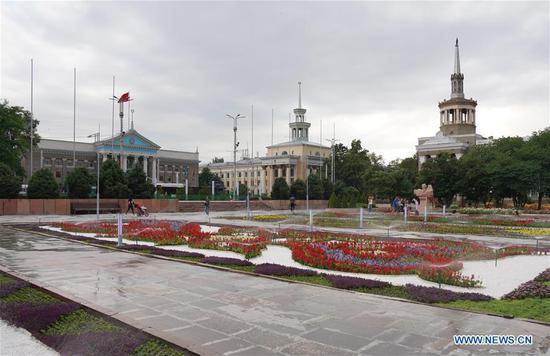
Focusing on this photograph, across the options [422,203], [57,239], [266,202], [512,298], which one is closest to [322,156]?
[266,202]

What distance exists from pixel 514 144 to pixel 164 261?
6440 centimetres

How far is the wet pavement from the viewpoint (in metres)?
5.94

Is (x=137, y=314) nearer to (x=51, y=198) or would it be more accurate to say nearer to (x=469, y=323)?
(x=469, y=323)

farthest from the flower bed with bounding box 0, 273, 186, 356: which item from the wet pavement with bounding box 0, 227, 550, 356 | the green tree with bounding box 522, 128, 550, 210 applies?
the green tree with bounding box 522, 128, 550, 210

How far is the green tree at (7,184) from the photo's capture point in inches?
1484

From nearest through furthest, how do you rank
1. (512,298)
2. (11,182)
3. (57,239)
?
1. (512,298)
2. (57,239)
3. (11,182)

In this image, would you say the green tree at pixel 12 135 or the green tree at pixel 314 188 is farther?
the green tree at pixel 314 188

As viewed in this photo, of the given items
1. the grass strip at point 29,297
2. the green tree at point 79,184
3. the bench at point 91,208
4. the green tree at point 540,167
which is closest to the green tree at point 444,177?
the green tree at point 540,167

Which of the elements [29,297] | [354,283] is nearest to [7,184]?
[29,297]

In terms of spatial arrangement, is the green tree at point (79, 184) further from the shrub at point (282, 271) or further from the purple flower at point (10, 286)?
the shrub at point (282, 271)

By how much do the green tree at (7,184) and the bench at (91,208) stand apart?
465cm

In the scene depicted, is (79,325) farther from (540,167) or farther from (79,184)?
(540,167)

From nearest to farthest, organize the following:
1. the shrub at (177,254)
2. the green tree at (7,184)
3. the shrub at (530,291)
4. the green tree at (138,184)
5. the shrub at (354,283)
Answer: the shrub at (530,291)
the shrub at (354,283)
the shrub at (177,254)
the green tree at (7,184)
the green tree at (138,184)

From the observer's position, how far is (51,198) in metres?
40.4
